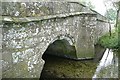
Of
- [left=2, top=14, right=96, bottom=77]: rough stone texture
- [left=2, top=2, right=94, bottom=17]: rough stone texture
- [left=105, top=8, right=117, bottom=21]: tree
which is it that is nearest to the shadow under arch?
[left=2, top=14, right=96, bottom=77]: rough stone texture

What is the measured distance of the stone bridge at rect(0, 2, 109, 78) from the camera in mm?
4773

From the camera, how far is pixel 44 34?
5707 mm

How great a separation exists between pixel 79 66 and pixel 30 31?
275 cm

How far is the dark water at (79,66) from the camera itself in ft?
19.7

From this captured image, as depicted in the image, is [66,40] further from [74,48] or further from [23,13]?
[23,13]

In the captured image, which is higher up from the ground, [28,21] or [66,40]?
[28,21]

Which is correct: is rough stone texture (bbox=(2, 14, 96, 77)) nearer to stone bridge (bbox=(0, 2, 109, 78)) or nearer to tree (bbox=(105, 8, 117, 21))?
stone bridge (bbox=(0, 2, 109, 78))

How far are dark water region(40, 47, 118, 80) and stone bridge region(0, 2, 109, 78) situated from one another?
0.95 meters

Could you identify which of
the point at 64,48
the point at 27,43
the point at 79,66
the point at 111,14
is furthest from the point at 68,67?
the point at 111,14

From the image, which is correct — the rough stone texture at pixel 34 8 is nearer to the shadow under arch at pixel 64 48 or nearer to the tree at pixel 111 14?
the shadow under arch at pixel 64 48

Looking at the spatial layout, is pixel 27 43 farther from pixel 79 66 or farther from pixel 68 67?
pixel 79 66

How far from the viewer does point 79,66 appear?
24.3 ft

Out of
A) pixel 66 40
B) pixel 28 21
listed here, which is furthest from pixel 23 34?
pixel 66 40

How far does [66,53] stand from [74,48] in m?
0.52
